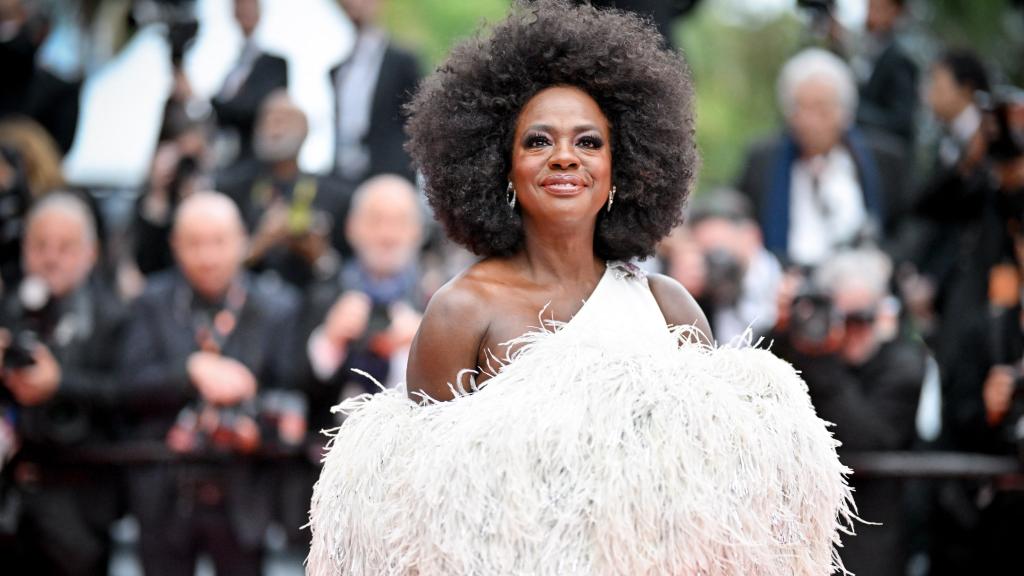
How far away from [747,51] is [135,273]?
12.1m

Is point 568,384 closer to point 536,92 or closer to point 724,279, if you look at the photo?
point 536,92

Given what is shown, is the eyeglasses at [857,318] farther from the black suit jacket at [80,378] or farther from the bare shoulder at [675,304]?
the black suit jacket at [80,378]

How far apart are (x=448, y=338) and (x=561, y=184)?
1.55 feet

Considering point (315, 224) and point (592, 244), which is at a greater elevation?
point (592, 244)

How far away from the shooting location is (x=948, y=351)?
652 centimetres

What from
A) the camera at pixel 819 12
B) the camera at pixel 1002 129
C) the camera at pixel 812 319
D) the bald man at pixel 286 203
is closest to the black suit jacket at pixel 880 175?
the camera at pixel 819 12

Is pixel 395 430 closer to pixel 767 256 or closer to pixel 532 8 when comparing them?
pixel 532 8

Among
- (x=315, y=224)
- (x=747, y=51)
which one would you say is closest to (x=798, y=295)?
(x=315, y=224)

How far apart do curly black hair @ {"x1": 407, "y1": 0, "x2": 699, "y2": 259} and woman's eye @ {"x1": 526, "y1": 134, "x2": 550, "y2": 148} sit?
0.09 m

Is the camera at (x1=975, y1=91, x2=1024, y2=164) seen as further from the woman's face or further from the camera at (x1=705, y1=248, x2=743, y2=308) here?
the woman's face

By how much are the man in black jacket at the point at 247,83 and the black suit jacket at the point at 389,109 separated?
33 cm

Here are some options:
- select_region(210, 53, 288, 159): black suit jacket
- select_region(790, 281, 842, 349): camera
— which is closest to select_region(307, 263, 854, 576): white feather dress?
select_region(790, 281, 842, 349): camera

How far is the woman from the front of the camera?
320cm

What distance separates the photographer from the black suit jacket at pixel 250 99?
741 centimetres
